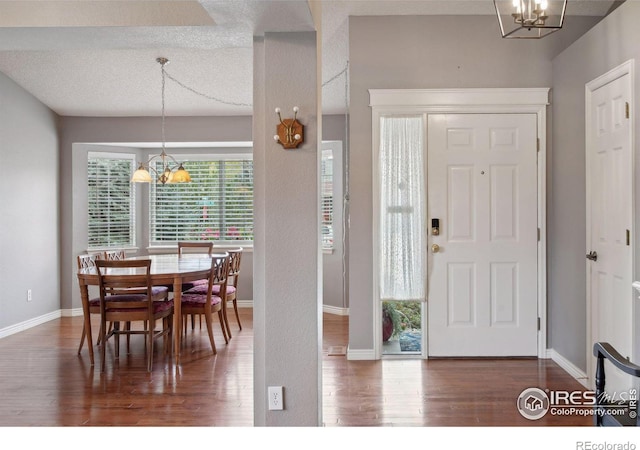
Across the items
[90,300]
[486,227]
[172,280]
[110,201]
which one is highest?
[110,201]

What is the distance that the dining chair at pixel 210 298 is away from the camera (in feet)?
14.4

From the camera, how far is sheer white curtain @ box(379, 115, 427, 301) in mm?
4129

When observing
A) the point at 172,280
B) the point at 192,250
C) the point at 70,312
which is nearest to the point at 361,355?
the point at 172,280

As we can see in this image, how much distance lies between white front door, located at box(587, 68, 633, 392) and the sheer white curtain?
4.04 ft

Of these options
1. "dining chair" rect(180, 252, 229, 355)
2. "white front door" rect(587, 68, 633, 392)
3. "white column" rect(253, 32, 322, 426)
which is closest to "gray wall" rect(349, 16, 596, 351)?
"white front door" rect(587, 68, 633, 392)

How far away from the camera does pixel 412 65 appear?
412 centimetres

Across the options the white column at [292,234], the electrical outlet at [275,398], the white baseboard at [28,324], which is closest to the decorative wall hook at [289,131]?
the white column at [292,234]

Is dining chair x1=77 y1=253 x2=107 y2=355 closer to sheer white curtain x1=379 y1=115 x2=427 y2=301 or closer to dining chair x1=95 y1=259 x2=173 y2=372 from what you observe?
dining chair x1=95 y1=259 x2=173 y2=372

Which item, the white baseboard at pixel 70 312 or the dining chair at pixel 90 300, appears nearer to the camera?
the dining chair at pixel 90 300

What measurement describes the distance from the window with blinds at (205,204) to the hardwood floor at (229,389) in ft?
8.38

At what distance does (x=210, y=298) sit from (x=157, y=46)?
7.42 feet

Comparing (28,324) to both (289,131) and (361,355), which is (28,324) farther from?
(289,131)

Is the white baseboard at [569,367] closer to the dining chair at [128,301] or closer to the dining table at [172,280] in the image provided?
the dining table at [172,280]

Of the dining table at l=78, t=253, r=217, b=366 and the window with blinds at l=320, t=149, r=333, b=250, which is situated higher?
the window with blinds at l=320, t=149, r=333, b=250
